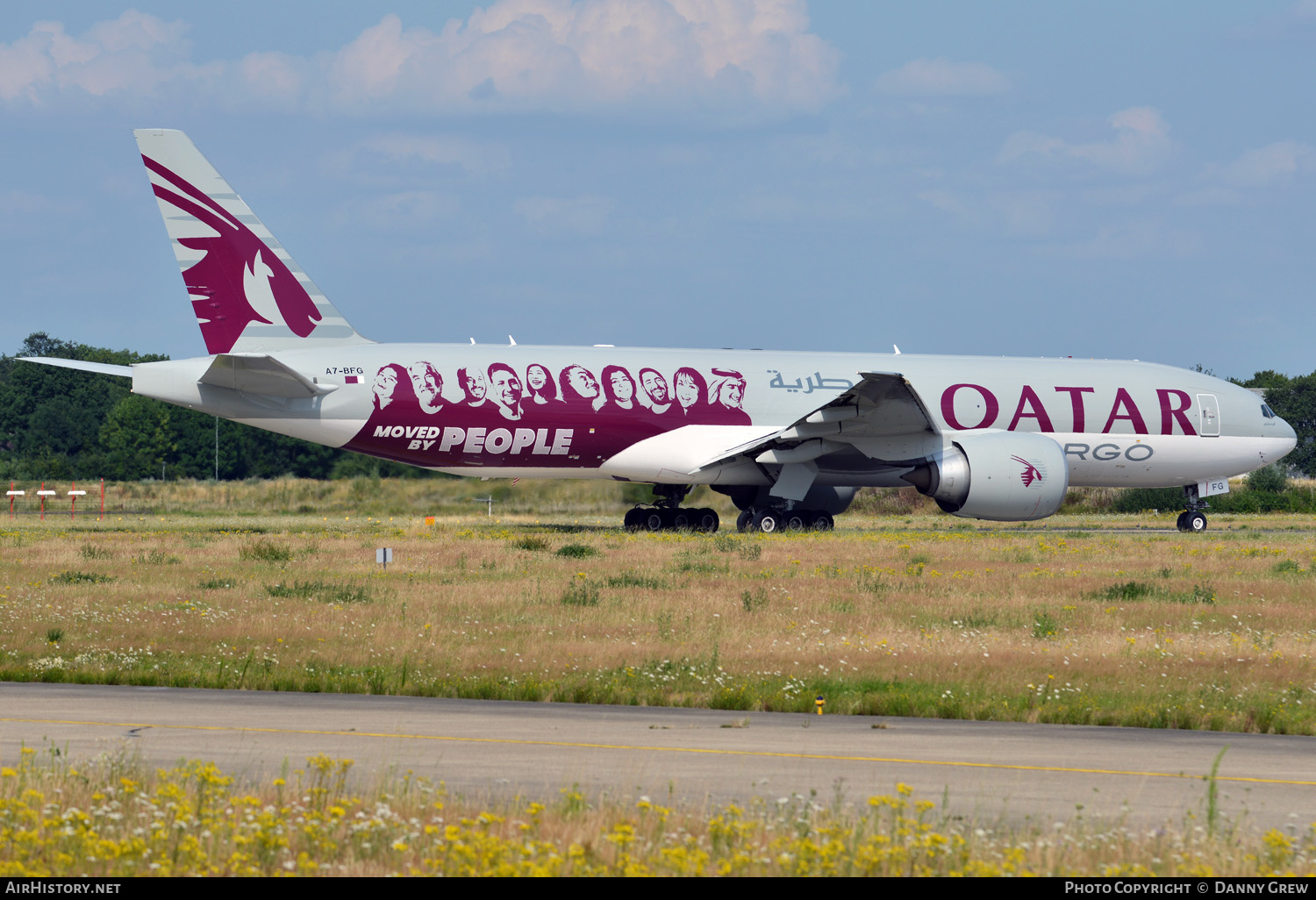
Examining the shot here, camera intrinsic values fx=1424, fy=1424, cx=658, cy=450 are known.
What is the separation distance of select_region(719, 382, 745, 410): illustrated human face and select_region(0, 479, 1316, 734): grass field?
445 cm

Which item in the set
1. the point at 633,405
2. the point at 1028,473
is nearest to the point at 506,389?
the point at 633,405

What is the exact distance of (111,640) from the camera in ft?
54.4

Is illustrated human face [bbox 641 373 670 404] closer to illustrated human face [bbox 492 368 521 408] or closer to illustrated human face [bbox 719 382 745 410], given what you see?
illustrated human face [bbox 719 382 745 410]

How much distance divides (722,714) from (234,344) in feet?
80.7

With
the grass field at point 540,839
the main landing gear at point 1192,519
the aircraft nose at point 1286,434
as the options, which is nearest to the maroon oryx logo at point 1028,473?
the main landing gear at point 1192,519

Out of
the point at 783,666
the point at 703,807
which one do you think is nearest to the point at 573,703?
the point at 783,666

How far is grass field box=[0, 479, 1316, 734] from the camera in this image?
1369cm

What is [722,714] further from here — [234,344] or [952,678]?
[234,344]

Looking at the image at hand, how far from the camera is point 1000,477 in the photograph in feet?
110

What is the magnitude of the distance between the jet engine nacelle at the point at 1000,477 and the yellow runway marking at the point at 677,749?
24.0 m

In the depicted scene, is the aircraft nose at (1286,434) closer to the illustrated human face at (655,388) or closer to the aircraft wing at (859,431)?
the aircraft wing at (859,431)

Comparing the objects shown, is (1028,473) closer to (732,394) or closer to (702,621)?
(732,394)

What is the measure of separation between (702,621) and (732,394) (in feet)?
61.3
